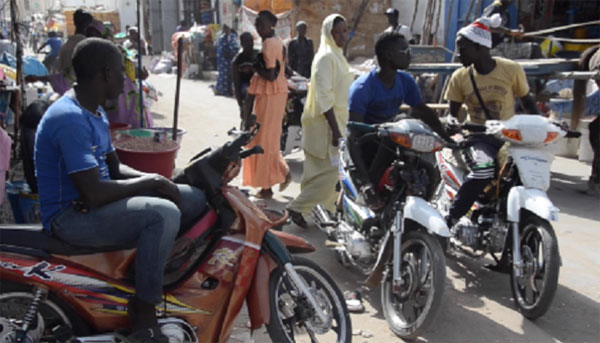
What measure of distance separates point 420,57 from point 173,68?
582 inches

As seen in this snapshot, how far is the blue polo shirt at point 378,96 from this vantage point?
405cm

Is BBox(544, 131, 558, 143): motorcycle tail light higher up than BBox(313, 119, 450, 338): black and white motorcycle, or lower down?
higher up

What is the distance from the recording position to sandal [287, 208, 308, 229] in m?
5.26

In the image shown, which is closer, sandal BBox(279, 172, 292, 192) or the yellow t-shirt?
the yellow t-shirt

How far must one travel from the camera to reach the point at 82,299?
2.63m

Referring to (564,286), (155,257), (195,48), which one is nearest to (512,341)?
(564,286)

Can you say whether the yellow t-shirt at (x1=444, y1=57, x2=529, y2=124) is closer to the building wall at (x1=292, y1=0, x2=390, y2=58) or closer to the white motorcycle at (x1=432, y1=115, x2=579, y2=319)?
the white motorcycle at (x1=432, y1=115, x2=579, y2=319)

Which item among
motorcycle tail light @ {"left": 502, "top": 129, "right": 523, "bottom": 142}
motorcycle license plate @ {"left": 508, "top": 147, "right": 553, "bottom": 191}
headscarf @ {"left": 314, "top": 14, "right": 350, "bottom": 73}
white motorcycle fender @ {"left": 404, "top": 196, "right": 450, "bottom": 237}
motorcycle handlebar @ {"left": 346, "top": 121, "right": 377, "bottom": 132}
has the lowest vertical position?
white motorcycle fender @ {"left": 404, "top": 196, "right": 450, "bottom": 237}

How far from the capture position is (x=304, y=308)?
281 cm

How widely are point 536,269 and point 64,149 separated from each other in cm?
281

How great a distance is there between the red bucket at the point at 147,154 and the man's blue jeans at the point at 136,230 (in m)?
1.79

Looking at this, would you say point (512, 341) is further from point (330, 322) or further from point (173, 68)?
point (173, 68)

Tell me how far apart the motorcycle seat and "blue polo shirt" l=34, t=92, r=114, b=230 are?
66 millimetres

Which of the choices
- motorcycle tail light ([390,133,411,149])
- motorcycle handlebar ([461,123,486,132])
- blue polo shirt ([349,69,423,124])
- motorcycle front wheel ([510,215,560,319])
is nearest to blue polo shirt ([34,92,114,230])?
motorcycle tail light ([390,133,411,149])
